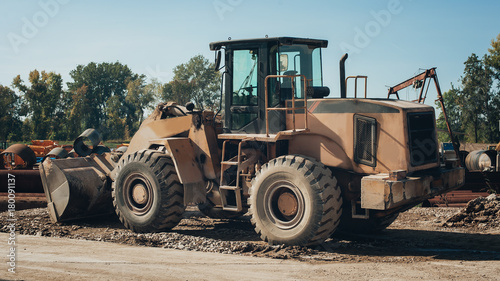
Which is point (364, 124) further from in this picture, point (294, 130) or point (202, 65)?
point (202, 65)

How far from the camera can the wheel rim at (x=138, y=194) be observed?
33.4ft

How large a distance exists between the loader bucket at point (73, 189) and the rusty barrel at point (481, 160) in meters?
17.0

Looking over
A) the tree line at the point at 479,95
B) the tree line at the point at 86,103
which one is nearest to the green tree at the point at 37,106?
the tree line at the point at 86,103

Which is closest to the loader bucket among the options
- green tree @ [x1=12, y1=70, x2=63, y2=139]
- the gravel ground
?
→ the gravel ground

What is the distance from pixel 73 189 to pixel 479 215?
28.6 feet

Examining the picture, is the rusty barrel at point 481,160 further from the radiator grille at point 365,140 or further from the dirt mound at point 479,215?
the radiator grille at point 365,140

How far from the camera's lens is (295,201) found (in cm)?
864

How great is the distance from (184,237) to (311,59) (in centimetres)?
413

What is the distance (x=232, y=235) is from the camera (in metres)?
10.3

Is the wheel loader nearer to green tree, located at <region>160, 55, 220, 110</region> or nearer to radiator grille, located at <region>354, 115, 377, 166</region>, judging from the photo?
radiator grille, located at <region>354, 115, 377, 166</region>

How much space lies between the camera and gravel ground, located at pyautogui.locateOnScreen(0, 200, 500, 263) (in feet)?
27.4

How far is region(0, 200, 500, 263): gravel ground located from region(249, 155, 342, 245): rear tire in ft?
→ 0.87

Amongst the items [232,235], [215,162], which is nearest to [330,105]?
[215,162]

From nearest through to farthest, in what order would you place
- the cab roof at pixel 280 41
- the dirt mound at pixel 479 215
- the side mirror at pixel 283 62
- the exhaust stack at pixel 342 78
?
the cab roof at pixel 280 41 < the side mirror at pixel 283 62 < the exhaust stack at pixel 342 78 < the dirt mound at pixel 479 215
